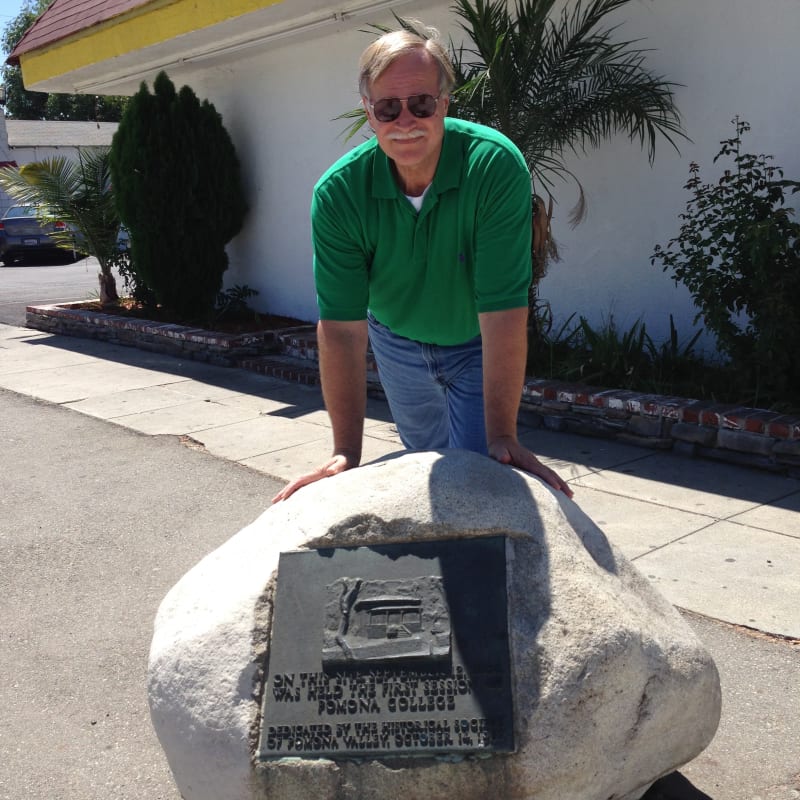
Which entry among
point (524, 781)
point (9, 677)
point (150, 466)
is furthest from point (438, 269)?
point (150, 466)

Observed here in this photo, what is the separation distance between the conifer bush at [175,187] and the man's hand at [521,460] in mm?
8016

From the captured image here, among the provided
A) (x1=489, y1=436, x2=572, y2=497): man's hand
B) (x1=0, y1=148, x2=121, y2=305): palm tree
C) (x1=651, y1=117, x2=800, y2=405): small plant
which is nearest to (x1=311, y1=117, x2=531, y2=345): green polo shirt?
(x1=489, y1=436, x2=572, y2=497): man's hand

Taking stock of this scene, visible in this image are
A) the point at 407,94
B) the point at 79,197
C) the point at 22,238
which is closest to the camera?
the point at 407,94

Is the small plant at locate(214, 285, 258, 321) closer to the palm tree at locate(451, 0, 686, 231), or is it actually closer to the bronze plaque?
the palm tree at locate(451, 0, 686, 231)

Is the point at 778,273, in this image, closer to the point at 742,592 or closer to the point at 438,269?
the point at 742,592

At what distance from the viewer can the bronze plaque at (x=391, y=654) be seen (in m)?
2.32

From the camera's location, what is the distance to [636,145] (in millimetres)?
6930

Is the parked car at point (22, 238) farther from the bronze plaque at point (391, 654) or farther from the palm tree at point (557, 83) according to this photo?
the bronze plaque at point (391, 654)

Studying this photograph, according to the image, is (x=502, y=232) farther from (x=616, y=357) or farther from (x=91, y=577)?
(x=616, y=357)

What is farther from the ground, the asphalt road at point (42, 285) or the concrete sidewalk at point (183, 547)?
the asphalt road at point (42, 285)

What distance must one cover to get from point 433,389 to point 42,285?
630 inches

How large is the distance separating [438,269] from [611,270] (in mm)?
4551

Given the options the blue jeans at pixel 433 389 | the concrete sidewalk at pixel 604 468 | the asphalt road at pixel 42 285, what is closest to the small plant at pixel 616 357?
the concrete sidewalk at pixel 604 468

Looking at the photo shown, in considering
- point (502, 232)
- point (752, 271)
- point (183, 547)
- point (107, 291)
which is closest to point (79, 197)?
point (107, 291)
